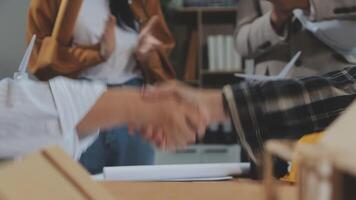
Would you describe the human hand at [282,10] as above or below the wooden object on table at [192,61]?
above

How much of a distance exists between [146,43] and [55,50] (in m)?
0.30

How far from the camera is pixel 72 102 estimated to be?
729 mm

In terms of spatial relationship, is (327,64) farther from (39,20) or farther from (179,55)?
(179,55)

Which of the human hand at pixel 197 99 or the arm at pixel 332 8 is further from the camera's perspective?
the arm at pixel 332 8

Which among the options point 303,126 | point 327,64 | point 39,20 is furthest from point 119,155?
point 303,126

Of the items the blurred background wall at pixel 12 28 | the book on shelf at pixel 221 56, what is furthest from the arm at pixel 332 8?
the book on shelf at pixel 221 56

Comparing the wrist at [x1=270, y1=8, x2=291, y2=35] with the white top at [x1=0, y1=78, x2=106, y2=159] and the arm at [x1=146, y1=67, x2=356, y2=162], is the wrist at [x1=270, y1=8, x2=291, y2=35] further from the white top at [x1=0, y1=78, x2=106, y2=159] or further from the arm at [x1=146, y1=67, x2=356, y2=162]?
the white top at [x1=0, y1=78, x2=106, y2=159]

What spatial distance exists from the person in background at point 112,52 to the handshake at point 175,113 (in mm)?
724

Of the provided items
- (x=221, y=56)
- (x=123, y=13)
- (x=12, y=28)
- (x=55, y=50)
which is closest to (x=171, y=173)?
(x=55, y=50)

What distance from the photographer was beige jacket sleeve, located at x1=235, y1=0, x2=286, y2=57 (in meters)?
1.56

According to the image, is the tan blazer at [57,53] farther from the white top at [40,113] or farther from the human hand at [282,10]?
the white top at [40,113]

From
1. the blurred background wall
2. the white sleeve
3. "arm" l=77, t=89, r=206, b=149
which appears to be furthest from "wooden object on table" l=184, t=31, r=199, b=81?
the white sleeve

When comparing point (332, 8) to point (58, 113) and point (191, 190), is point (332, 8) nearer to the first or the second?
point (191, 190)

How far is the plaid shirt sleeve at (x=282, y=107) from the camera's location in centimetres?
83
